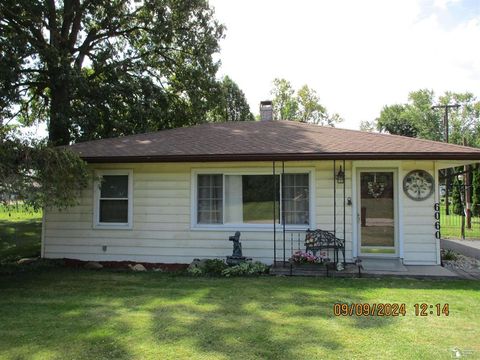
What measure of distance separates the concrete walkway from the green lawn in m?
4.21

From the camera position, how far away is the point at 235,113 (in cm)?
3956

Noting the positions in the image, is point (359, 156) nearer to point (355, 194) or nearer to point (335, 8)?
point (355, 194)

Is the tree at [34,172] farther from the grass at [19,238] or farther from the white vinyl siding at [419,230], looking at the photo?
the white vinyl siding at [419,230]

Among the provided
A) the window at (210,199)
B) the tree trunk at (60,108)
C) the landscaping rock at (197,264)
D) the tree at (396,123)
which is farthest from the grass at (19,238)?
the tree at (396,123)

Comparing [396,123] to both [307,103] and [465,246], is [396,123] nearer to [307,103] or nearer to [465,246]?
[307,103]

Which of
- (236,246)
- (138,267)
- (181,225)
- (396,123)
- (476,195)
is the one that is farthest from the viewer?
(396,123)

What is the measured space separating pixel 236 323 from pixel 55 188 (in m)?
4.24

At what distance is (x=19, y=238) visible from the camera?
48.9ft

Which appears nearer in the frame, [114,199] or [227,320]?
[227,320]

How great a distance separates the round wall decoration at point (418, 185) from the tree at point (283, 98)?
38816mm

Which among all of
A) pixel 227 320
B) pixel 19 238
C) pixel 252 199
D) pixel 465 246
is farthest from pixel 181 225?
pixel 19 238

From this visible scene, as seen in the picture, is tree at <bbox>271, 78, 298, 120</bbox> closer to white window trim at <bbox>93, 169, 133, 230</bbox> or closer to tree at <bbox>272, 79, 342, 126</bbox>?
tree at <bbox>272, 79, 342, 126</bbox>

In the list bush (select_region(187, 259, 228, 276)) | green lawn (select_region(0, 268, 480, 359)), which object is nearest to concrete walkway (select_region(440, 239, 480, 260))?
green lawn (select_region(0, 268, 480, 359))

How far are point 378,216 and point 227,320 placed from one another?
17.4ft
